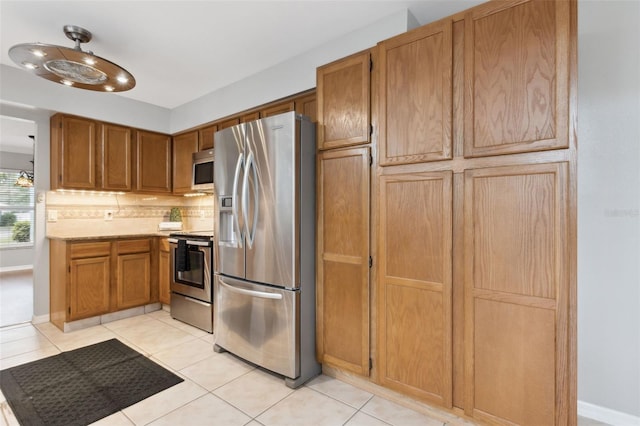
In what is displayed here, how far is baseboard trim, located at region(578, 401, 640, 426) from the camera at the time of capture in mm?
1764

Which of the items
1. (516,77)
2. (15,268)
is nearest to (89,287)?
(516,77)

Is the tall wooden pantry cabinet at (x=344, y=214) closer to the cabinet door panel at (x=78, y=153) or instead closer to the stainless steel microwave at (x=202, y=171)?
the stainless steel microwave at (x=202, y=171)

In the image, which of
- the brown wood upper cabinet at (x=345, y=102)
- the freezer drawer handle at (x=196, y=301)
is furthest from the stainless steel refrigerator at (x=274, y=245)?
the freezer drawer handle at (x=196, y=301)

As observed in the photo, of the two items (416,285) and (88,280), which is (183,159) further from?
(416,285)

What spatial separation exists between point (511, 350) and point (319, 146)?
1716 mm

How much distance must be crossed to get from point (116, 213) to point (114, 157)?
2.60ft

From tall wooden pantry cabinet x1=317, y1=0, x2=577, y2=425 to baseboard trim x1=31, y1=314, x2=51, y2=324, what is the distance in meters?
3.68

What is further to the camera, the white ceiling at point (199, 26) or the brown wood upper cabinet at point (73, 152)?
the brown wood upper cabinet at point (73, 152)

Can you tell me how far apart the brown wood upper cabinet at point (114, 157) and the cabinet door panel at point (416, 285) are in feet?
11.1

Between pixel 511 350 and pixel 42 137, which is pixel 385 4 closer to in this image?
pixel 511 350

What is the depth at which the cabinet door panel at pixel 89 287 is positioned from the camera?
3238 millimetres

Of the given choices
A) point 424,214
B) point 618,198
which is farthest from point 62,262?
point 618,198

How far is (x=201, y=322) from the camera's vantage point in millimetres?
3264

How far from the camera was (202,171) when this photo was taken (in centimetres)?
379
